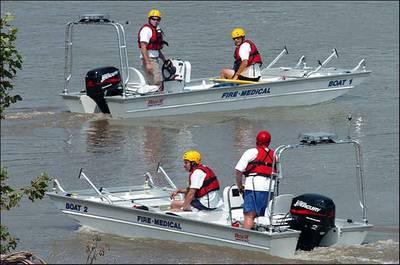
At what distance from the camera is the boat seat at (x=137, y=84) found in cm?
2330

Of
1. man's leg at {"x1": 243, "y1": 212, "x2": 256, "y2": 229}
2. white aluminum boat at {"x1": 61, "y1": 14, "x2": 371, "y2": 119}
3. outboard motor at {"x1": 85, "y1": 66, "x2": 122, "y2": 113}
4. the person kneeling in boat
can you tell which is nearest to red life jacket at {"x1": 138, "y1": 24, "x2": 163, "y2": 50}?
white aluminum boat at {"x1": 61, "y1": 14, "x2": 371, "y2": 119}

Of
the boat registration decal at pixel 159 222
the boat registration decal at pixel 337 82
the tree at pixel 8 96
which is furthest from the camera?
the boat registration decal at pixel 337 82

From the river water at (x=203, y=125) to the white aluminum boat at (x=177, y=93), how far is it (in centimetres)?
18

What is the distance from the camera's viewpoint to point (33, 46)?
3152 centimetres

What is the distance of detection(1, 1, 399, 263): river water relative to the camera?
1520 centimetres

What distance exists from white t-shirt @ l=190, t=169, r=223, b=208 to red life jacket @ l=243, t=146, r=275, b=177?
745 mm

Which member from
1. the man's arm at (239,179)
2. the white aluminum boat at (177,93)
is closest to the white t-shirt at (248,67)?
the white aluminum boat at (177,93)

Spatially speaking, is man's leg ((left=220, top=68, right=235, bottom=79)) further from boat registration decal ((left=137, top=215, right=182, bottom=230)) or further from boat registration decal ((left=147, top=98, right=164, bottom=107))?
boat registration decal ((left=137, top=215, right=182, bottom=230))

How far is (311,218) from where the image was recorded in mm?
14039

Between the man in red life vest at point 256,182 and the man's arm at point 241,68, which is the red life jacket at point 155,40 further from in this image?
the man in red life vest at point 256,182

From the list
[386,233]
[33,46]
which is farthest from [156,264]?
[33,46]

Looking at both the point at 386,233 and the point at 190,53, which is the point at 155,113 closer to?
the point at 190,53

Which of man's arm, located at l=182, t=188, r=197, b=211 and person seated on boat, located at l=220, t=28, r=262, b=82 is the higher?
person seated on boat, located at l=220, t=28, r=262, b=82

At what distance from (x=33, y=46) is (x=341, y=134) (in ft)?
37.7
